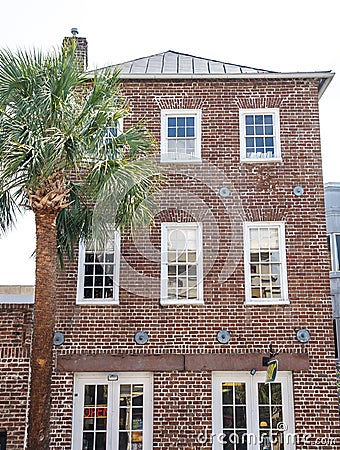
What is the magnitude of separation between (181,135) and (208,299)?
12.6 ft

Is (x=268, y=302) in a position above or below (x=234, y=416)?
above

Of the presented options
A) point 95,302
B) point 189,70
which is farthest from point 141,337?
point 189,70

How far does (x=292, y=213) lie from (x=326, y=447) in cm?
481

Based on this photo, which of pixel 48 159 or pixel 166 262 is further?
pixel 166 262

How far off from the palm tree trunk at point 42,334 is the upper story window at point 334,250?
1090cm

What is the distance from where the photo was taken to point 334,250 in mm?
18578

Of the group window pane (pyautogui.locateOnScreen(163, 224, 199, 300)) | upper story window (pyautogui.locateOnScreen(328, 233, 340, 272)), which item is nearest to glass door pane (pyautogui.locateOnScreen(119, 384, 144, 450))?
window pane (pyautogui.locateOnScreen(163, 224, 199, 300))

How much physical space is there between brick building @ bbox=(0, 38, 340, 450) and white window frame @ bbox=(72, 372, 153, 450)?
0.08 feet

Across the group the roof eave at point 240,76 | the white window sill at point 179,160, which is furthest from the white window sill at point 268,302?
the roof eave at point 240,76

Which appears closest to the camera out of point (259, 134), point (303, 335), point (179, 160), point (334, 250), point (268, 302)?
point (303, 335)

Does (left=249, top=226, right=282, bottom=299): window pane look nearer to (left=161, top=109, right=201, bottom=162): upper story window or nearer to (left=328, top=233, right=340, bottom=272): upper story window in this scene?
(left=161, top=109, right=201, bottom=162): upper story window

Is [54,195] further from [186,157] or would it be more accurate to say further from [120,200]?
[186,157]

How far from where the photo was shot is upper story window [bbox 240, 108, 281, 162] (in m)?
13.3

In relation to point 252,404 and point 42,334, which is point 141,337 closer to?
point 252,404
